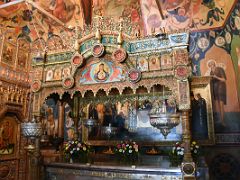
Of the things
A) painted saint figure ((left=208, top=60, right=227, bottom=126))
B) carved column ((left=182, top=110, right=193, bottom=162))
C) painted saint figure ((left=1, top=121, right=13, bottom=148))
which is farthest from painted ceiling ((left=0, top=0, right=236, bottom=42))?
carved column ((left=182, top=110, right=193, bottom=162))

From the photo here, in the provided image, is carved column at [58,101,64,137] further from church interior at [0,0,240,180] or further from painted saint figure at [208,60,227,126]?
painted saint figure at [208,60,227,126]

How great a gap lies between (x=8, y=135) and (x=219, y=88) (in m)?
7.61

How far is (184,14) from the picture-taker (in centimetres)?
891

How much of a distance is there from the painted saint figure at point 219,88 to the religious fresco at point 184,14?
165 centimetres

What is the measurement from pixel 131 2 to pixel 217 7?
138 inches

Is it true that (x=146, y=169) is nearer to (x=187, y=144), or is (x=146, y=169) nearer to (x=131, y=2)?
(x=187, y=144)

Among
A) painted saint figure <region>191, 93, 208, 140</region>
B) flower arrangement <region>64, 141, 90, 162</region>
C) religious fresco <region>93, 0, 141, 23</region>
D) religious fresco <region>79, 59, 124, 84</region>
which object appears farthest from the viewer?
religious fresco <region>93, 0, 141, 23</region>

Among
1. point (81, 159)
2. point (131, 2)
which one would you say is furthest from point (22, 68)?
point (131, 2)

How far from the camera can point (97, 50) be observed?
574cm

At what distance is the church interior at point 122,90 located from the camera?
5289 mm

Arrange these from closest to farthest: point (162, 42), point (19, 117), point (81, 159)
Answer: point (162, 42) < point (81, 159) < point (19, 117)

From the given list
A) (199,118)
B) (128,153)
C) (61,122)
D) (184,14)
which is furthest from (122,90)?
(61,122)

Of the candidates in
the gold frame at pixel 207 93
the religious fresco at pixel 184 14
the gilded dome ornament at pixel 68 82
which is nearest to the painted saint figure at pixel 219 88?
the gold frame at pixel 207 93

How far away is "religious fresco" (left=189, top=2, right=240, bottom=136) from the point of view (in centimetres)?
786
